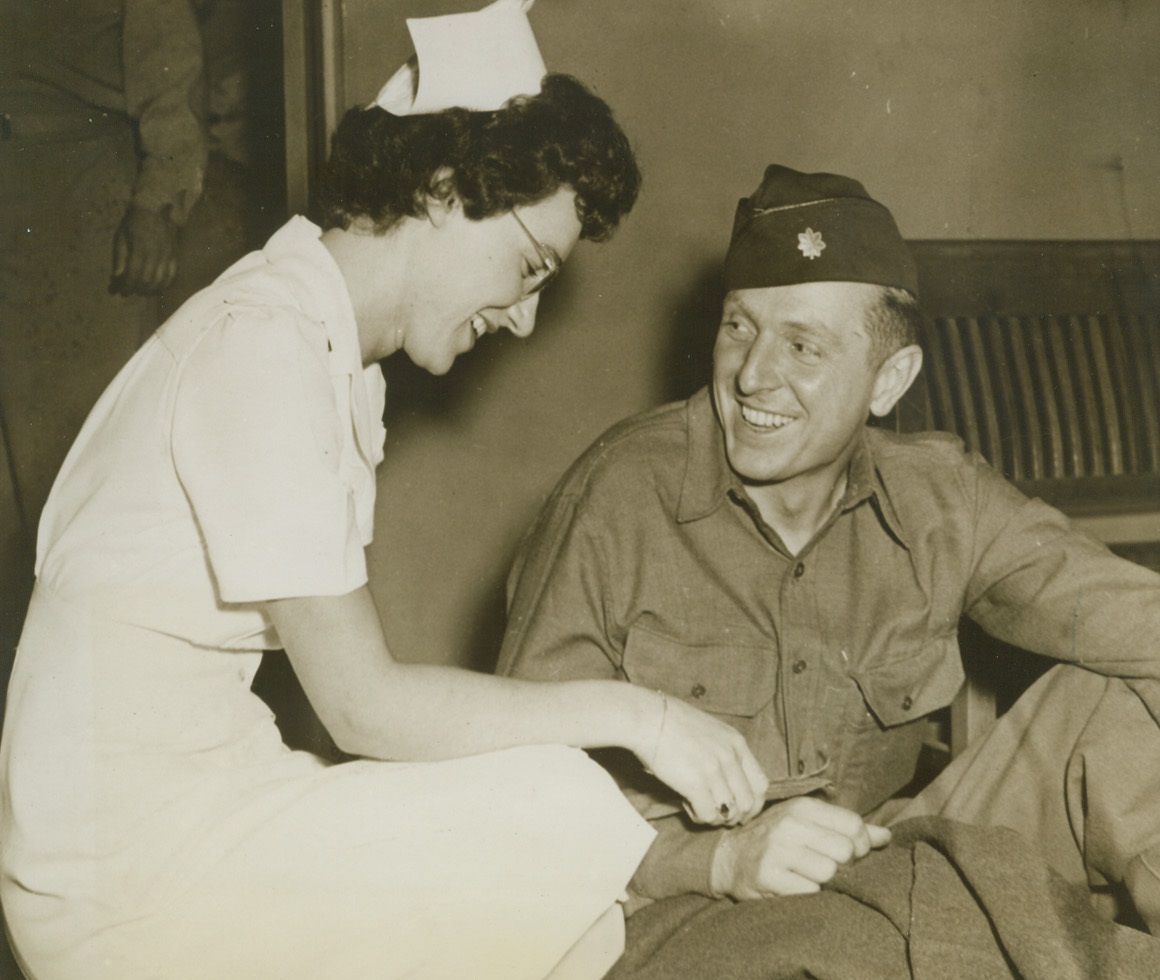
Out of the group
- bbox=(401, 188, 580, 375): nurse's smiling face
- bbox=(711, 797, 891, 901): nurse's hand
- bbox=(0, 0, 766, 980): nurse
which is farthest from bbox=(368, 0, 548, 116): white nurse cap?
bbox=(711, 797, 891, 901): nurse's hand

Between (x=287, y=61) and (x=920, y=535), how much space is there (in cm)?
186

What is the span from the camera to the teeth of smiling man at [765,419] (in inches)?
66.6

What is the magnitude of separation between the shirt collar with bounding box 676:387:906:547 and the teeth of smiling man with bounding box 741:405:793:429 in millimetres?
75

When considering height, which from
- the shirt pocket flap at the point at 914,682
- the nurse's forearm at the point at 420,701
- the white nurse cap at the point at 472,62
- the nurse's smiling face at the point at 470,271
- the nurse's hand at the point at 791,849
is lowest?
the nurse's hand at the point at 791,849

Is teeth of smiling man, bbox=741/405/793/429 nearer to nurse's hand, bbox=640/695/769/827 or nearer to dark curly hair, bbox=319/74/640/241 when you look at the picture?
dark curly hair, bbox=319/74/640/241

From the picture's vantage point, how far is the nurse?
1.17 m

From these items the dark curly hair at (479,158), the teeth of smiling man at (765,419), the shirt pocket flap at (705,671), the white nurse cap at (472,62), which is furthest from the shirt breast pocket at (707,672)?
the white nurse cap at (472,62)

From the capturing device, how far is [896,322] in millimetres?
1739

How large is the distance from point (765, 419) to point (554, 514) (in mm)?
348

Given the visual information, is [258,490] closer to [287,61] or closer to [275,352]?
[275,352]

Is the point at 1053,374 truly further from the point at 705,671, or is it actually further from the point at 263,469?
the point at 263,469

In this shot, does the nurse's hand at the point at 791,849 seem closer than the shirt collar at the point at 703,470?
Yes

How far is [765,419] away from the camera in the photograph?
1695 millimetres

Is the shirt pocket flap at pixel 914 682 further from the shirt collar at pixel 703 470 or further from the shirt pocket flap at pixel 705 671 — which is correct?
the shirt collar at pixel 703 470
